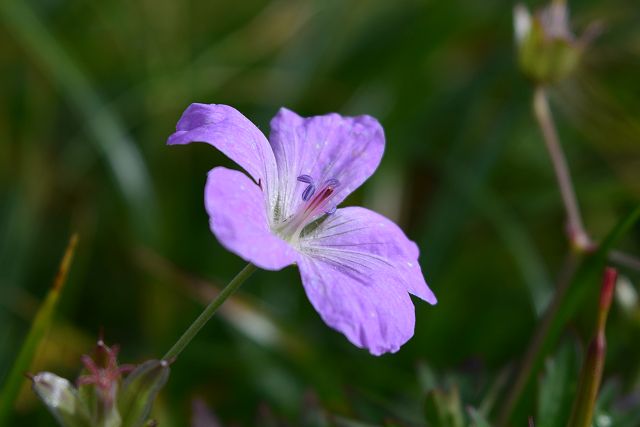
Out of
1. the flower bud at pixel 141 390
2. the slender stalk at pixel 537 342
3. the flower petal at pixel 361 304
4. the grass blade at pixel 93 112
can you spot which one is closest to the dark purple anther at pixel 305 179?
the flower petal at pixel 361 304

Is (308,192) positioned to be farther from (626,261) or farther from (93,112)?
(93,112)

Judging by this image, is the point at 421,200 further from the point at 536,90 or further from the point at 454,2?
the point at 536,90

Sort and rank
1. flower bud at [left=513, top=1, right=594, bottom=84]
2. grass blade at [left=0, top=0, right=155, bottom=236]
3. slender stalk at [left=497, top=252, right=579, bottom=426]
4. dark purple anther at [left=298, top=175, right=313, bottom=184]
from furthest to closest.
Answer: grass blade at [left=0, top=0, right=155, bottom=236] < flower bud at [left=513, top=1, right=594, bottom=84] < slender stalk at [left=497, top=252, right=579, bottom=426] < dark purple anther at [left=298, top=175, right=313, bottom=184]

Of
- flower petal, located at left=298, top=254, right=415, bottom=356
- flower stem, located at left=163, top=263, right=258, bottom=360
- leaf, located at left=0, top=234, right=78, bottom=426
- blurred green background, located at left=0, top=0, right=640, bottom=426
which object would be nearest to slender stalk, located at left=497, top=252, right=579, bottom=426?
blurred green background, located at left=0, top=0, right=640, bottom=426

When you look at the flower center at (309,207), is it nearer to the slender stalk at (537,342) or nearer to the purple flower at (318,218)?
the purple flower at (318,218)

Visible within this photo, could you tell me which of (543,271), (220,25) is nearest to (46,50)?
(220,25)

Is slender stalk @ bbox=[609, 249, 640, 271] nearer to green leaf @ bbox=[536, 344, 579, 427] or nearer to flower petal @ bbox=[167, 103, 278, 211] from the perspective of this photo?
green leaf @ bbox=[536, 344, 579, 427]
